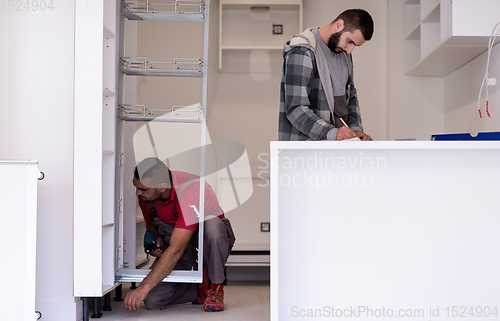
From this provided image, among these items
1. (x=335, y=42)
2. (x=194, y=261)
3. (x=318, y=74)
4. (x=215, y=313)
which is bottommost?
(x=215, y=313)

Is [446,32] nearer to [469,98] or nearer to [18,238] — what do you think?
[469,98]

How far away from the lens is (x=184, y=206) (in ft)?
7.22

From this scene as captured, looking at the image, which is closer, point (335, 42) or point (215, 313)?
point (335, 42)

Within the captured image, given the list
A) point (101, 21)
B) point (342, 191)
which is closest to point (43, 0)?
point (101, 21)

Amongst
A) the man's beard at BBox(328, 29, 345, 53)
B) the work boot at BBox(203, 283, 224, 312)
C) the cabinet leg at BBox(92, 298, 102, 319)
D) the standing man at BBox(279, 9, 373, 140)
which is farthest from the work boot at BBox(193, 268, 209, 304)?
the man's beard at BBox(328, 29, 345, 53)

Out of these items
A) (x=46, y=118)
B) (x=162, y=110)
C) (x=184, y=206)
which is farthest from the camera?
(x=184, y=206)

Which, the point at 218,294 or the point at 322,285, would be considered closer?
the point at 322,285

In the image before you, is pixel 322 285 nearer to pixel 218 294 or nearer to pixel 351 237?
pixel 351 237

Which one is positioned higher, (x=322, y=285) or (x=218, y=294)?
(x=322, y=285)

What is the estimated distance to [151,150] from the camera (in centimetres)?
298

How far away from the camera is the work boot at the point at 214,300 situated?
217 cm

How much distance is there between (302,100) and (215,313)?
3.48 ft

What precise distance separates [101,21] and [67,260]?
101 cm

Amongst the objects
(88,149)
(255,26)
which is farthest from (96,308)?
(255,26)
